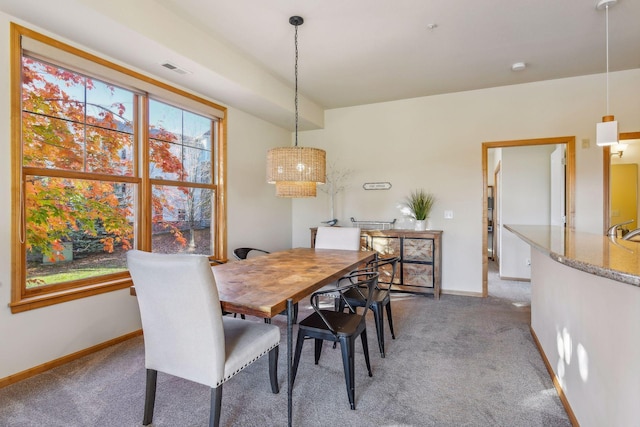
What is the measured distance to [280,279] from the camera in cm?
202

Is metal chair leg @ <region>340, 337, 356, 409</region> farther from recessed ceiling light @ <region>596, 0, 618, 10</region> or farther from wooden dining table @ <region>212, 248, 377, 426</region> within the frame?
recessed ceiling light @ <region>596, 0, 618, 10</region>

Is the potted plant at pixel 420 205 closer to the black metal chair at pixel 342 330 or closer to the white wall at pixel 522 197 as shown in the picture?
the white wall at pixel 522 197

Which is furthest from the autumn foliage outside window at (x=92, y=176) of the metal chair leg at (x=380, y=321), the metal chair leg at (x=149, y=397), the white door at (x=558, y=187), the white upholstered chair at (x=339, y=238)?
the white door at (x=558, y=187)

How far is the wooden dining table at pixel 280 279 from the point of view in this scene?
158 cm

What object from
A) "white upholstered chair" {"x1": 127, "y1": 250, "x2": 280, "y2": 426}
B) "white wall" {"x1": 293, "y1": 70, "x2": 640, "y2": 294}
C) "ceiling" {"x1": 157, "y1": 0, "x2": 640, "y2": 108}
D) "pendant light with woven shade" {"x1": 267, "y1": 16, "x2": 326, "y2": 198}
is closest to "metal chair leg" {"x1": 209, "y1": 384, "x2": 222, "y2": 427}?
"white upholstered chair" {"x1": 127, "y1": 250, "x2": 280, "y2": 426}

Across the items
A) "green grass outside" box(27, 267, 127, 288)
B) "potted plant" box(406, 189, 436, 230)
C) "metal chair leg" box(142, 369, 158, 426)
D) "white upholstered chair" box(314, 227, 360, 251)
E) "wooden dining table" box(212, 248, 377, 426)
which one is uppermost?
"potted plant" box(406, 189, 436, 230)

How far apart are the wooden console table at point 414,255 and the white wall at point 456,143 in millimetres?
409

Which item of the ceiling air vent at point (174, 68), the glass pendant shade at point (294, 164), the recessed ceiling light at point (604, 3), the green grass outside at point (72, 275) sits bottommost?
the green grass outside at point (72, 275)

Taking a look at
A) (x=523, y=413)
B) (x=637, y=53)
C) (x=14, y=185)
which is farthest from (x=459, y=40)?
(x=14, y=185)

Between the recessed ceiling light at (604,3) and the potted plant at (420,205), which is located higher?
the recessed ceiling light at (604,3)

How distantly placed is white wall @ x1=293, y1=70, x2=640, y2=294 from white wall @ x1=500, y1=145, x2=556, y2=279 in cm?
128

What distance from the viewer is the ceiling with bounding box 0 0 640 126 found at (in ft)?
7.86

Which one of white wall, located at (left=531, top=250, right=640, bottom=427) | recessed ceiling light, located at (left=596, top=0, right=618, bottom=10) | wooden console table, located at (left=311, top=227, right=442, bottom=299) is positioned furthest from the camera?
wooden console table, located at (left=311, top=227, right=442, bottom=299)

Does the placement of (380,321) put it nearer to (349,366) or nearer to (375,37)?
(349,366)
